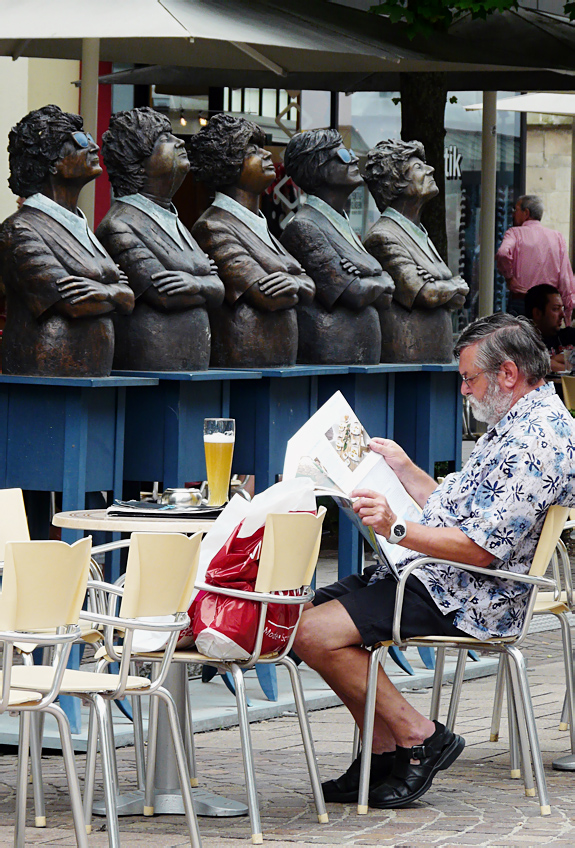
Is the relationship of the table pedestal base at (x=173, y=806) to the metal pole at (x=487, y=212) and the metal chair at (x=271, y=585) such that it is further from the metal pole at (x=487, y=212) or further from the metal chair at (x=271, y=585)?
the metal pole at (x=487, y=212)

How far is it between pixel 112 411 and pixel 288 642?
168cm

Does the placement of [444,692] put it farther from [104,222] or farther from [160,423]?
[104,222]

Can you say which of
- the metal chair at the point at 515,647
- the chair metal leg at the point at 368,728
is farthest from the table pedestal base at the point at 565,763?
the chair metal leg at the point at 368,728

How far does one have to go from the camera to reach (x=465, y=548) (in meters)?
4.79

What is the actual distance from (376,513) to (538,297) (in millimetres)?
7379

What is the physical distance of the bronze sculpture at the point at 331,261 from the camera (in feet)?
23.4

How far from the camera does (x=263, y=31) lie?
7625 mm

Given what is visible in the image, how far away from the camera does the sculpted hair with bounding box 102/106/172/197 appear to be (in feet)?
21.1

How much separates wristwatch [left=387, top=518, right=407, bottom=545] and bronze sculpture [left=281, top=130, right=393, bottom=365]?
254 cm

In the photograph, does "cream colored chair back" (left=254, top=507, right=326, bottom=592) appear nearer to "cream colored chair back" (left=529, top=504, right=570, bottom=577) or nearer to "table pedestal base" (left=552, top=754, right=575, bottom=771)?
"cream colored chair back" (left=529, top=504, right=570, bottom=577)

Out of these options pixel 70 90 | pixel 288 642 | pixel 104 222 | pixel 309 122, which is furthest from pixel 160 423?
pixel 309 122

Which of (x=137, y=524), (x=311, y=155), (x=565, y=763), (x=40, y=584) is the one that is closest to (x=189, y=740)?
(x=137, y=524)

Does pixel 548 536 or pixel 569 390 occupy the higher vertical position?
Answer: pixel 569 390

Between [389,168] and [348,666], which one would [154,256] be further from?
[348,666]
